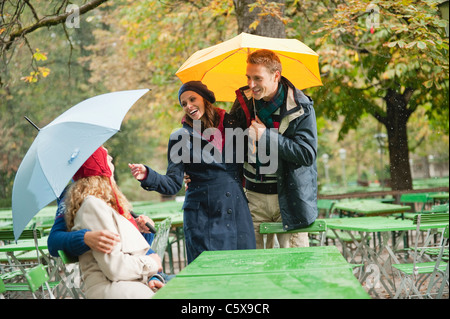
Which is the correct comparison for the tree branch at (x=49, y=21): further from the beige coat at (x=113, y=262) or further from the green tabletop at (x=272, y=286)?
the green tabletop at (x=272, y=286)

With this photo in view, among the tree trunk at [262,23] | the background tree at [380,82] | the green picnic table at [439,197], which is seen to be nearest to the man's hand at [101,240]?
the tree trunk at [262,23]

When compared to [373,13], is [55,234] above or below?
below

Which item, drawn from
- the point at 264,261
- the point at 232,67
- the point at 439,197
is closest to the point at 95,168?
the point at 264,261

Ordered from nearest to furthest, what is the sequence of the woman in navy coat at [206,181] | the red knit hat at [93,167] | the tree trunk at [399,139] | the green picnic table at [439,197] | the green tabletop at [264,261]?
the green tabletop at [264,261] → the red knit hat at [93,167] → the woman in navy coat at [206,181] → the green picnic table at [439,197] → the tree trunk at [399,139]

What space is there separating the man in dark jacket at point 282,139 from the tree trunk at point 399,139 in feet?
37.4

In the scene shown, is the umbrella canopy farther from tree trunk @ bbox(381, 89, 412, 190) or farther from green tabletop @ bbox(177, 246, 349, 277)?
tree trunk @ bbox(381, 89, 412, 190)

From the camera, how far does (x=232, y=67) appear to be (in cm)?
484

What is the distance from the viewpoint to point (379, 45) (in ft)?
40.4

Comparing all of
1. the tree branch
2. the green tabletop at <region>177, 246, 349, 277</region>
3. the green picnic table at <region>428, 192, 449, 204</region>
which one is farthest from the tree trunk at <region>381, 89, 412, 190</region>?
the green tabletop at <region>177, 246, 349, 277</region>

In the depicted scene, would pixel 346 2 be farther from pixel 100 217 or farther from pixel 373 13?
pixel 100 217

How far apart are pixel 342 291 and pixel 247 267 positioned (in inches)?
30.8

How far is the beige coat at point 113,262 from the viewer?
3092 millimetres

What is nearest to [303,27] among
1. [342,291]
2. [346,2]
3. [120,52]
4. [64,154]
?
[346,2]
